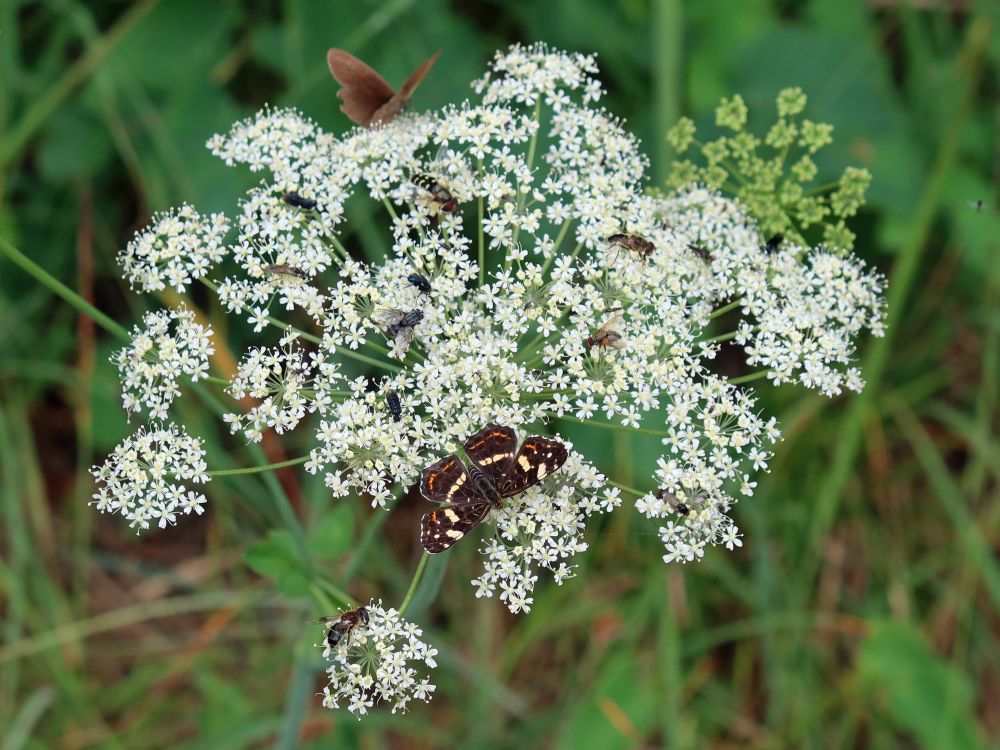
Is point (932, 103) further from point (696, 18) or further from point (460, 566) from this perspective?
point (460, 566)

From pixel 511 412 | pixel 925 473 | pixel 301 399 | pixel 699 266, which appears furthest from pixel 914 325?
pixel 301 399

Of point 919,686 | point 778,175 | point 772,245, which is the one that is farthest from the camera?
point 919,686

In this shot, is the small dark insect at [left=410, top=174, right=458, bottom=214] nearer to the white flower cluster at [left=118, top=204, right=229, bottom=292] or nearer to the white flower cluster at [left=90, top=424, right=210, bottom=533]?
the white flower cluster at [left=118, top=204, right=229, bottom=292]

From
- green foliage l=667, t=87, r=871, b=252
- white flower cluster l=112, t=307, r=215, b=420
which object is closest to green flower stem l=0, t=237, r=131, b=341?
white flower cluster l=112, t=307, r=215, b=420

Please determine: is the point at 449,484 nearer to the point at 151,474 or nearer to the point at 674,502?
the point at 674,502

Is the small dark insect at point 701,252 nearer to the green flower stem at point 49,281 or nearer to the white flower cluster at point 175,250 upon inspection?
the white flower cluster at point 175,250

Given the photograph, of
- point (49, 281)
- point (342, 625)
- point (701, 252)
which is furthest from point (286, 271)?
point (701, 252)
